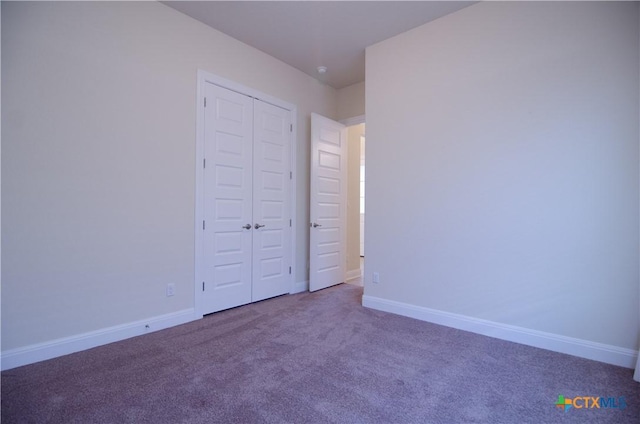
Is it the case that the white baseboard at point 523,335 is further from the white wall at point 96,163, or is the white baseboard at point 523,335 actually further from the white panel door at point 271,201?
the white wall at point 96,163

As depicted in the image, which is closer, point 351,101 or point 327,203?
point 327,203

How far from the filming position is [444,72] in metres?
3.05

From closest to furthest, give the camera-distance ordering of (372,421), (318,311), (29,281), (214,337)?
(372,421)
(29,281)
(214,337)
(318,311)

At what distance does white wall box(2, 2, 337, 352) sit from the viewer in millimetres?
2156

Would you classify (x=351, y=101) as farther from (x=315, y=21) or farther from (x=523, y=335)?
(x=523, y=335)

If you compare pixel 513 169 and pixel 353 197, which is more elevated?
pixel 513 169

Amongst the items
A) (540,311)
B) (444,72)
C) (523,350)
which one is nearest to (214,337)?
(523,350)

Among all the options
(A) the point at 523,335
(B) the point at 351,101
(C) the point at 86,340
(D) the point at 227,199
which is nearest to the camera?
(C) the point at 86,340

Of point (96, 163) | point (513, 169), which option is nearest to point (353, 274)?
point (513, 169)

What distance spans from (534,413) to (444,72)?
288cm

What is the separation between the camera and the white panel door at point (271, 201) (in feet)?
12.2

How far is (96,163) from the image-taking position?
2.49 meters

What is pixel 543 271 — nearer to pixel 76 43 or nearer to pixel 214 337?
pixel 214 337

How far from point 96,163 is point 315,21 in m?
2.47
